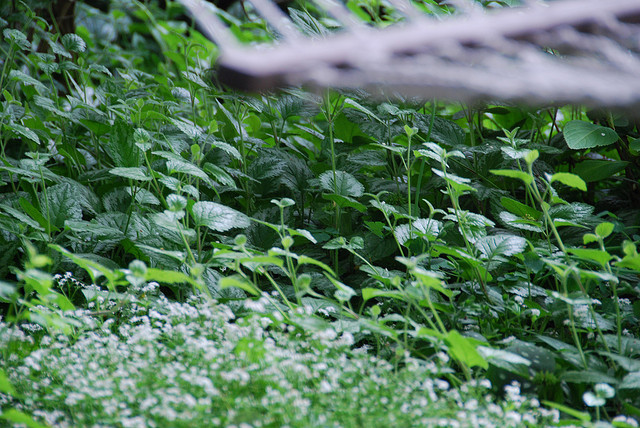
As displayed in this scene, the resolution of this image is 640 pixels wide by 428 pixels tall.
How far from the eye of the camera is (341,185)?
55.1 inches

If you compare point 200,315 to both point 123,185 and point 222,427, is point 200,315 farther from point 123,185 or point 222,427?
point 123,185

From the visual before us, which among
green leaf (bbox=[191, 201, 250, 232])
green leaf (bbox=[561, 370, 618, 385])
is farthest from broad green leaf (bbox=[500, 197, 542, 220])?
green leaf (bbox=[191, 201, 250, 232])

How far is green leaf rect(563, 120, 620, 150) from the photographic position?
1.34m

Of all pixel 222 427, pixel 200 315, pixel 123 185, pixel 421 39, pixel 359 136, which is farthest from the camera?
pixel 359 136


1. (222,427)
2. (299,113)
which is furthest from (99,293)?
(299,113)

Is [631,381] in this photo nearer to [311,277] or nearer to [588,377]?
[588,377]

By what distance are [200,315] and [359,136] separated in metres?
0.86

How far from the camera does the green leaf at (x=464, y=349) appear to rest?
792 mm

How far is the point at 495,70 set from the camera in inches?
22.6

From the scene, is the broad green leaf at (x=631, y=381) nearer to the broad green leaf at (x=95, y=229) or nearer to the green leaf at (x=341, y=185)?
the green leaf at (x=341, y=185)

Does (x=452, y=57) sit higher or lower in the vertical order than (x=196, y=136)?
higher

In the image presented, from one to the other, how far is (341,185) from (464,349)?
25.9 inches

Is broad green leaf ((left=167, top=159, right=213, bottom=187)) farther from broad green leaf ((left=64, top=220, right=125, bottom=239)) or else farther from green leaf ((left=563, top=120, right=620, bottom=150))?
green leaf ((left=563, top=120, right=620, bottom=150))

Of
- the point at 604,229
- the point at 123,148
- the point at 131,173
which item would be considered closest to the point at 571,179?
the point at 604,229
